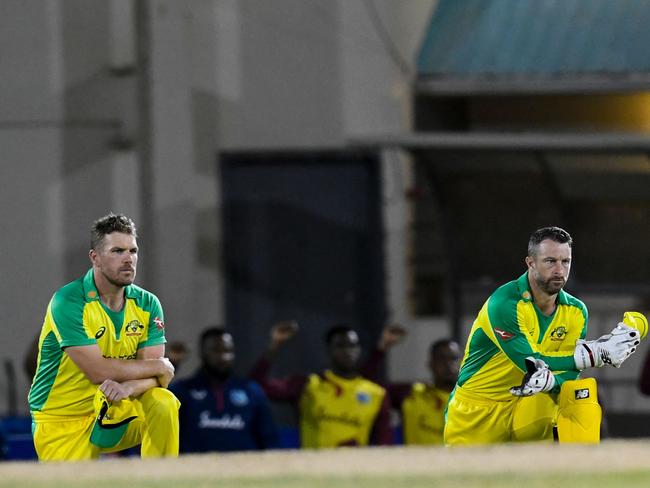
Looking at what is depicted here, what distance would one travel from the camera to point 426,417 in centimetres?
1238

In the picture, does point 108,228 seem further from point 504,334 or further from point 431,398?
point 431,398

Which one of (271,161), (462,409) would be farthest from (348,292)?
(462,409)

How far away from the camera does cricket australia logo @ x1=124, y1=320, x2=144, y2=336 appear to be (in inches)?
342

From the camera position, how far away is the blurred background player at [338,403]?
12172 millimetres

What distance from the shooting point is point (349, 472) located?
19.9ft

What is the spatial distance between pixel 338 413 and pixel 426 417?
63 centimetres

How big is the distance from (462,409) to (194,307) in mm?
6536

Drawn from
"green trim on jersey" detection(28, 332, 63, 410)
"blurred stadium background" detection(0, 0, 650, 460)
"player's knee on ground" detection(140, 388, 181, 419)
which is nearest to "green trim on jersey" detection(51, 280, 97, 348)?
"green trim on jersey" detection(28, 332, 63, 410)

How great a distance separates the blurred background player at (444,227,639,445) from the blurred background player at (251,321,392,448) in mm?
2828

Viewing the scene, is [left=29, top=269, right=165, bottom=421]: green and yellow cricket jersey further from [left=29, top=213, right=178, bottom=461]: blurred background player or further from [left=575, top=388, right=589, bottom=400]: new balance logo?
[left=575, top=388, right=589, bottom=400]: new balance logo

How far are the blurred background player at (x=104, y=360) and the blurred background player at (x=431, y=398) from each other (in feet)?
12.5

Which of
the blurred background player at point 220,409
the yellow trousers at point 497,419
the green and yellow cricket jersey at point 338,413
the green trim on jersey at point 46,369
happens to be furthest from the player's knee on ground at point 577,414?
the green and yellow cricket jersey at point 338,413

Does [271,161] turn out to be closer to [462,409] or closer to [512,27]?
[512,27]

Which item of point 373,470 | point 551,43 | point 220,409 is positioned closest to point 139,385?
point 373,470
